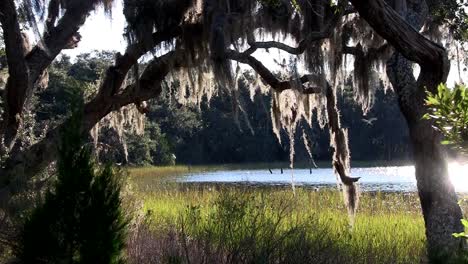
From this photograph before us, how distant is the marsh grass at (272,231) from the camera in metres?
5.26

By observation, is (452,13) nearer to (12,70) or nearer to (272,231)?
(272,231)

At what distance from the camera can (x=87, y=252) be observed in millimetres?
3553

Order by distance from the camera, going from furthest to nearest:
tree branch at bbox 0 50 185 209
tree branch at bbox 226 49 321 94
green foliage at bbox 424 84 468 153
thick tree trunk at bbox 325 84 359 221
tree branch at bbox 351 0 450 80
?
thick tree trunk at bbox 325 84 359 221, tree branch at bbox 226 49 321 94, tree branch at bbox 0 50 185 209, tree branch at bbox 351 0 450 80, green foliage at bbox 424 84 468 153

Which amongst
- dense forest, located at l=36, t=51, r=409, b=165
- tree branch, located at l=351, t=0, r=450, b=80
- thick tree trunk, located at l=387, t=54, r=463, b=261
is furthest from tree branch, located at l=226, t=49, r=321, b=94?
dense forest, located at l=36, t=51, r=409, b=165

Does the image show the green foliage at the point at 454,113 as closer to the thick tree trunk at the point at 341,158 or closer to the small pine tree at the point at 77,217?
the small pine tree at the point at 77,217

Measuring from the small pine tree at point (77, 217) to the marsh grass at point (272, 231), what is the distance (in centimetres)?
41

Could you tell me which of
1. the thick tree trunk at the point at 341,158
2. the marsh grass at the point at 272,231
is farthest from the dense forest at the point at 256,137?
the thick tree trunk at the point at 341,158

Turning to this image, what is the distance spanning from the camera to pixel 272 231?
5.02 metres

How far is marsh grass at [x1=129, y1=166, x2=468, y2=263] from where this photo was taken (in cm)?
526

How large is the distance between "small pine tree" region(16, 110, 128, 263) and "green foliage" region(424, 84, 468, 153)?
2270mm

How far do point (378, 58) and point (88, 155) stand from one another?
17.9 ft

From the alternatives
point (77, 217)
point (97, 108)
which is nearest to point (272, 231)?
point (77, 217)

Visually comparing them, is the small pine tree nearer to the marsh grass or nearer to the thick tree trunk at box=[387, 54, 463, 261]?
the marsh grass

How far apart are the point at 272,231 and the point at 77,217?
178 centimetres
